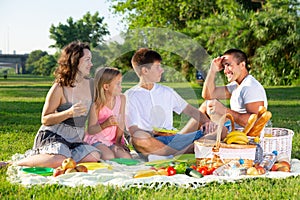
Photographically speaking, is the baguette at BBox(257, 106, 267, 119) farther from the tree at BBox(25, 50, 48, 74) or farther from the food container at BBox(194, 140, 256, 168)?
the tree at BBox(25, 50, 48, 74)

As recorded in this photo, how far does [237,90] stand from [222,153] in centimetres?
86

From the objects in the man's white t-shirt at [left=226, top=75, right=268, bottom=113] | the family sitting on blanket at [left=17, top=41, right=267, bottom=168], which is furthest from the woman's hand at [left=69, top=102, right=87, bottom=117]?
the man's white t-shirt at [left=226, top=75, right=268, bottom=113]

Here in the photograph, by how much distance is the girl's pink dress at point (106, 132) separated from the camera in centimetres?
436

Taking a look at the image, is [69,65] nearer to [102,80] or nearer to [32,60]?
[102,80]

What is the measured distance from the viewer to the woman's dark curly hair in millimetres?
4371

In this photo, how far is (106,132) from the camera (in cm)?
455

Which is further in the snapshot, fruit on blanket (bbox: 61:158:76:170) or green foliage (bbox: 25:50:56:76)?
green foliage (bbox: 25:50:56:76)

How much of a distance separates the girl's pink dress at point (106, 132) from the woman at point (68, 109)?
12 cm

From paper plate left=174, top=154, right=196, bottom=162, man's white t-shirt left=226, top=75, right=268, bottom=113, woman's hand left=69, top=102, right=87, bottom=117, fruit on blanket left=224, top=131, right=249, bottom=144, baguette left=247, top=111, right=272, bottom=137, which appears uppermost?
man's white t-shirt left=226, top=75, right=268, bottom=113

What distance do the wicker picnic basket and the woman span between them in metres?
0.96

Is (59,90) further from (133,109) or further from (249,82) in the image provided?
(249,82)

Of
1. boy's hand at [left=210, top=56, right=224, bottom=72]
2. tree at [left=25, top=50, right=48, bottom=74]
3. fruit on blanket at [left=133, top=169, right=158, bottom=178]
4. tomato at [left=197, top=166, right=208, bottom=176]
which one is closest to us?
fruit on blanket at [left=133, top=169, right=158, bottom=178]

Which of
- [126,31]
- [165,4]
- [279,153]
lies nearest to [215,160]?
[279,153]

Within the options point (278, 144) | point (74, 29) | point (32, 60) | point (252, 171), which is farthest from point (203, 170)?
point (32, 60)
